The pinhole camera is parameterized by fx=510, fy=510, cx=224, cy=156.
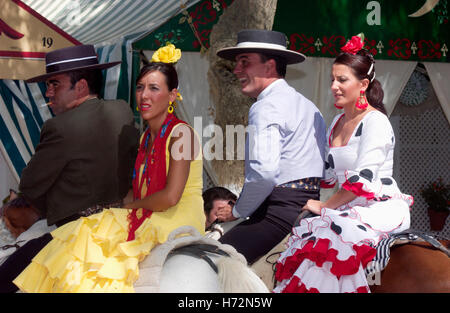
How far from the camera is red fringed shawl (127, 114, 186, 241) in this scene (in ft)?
9.55

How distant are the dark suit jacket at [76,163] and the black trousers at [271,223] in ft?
2.76

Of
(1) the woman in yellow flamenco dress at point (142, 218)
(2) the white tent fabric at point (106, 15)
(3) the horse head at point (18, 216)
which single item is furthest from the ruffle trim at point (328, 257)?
(2) the white tent fabric at point (106, 15)

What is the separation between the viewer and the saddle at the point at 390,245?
295 centimetres

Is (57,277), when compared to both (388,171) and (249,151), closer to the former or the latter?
(249,151)

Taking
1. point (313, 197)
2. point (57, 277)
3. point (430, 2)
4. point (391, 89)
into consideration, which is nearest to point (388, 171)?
point (313, 197)

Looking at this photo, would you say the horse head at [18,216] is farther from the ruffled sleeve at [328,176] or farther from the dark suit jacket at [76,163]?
the ruffled sleeve at [328,176]

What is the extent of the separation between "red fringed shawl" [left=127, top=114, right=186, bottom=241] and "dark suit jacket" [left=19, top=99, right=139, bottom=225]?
13cm

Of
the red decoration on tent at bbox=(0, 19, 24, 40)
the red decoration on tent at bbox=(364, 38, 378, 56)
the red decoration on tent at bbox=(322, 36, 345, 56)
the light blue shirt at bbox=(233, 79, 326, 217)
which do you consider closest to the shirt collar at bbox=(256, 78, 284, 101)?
the light blue shirt at bbox=(233, 79, 326, 217)

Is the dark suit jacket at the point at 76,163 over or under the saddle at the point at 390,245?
over

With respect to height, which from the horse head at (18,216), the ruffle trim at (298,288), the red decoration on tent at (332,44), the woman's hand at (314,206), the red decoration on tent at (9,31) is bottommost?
the ruffle trim at (298,288)

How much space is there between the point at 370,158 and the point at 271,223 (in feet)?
2.53

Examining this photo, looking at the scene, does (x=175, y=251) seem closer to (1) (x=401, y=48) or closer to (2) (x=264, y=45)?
(2) (x=264, y=45)

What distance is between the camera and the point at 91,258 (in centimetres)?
253
